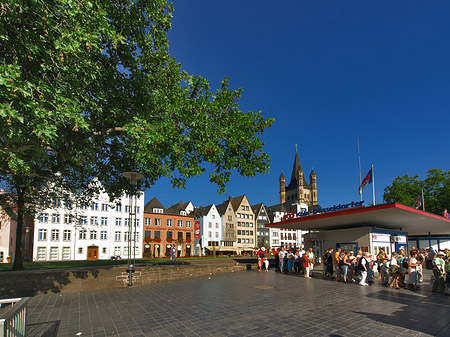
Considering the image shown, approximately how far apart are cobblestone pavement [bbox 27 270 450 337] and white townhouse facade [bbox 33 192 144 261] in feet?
125

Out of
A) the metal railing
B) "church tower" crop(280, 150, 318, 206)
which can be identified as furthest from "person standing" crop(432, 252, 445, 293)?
"church tower" crop(280, 150, 318, 206)

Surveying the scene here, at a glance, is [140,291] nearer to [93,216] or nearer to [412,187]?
[93,216]

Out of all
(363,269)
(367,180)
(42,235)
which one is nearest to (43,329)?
(363,269)

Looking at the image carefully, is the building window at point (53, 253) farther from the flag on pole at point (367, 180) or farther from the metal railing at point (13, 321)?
the metal railing at point (13, 321)

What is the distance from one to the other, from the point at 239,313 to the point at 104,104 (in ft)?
28.9

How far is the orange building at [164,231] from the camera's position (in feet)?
204

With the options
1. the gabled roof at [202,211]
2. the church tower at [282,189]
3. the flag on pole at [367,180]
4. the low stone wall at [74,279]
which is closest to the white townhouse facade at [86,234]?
the gabled roof at [202,211]

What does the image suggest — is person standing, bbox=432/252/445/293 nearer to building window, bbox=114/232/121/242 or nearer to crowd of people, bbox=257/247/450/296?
crowd of people, bbox=257/247/450/296

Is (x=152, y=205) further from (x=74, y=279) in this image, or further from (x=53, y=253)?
(x=74, y=279)

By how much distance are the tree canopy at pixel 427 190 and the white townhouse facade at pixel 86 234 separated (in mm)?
45785

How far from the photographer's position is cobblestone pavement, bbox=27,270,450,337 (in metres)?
6.77

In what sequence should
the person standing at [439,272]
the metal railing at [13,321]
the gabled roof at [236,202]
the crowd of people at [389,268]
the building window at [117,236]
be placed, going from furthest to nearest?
the gabled roof at [236,202]
the building window at [117,236]
the crowd of people at [389,268]
the person standing at [439,272]
the metal railing at [13,321]

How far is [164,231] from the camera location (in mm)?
64812

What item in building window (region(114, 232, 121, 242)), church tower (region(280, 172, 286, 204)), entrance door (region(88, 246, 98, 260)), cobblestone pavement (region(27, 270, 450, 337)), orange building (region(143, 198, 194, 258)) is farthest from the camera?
church tower (region(280, 172, 286, 204))
